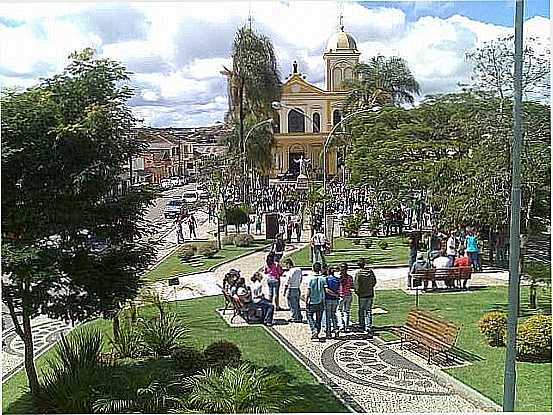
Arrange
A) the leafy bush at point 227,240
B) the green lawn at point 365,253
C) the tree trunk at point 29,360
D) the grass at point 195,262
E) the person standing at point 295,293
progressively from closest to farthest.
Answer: the tree trunk at point 29,360, the person standing at point 295,293, the grass at point 195,262, the green lawn at point 365,253, the leafy bush at point 227,240

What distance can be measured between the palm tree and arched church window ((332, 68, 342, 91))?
24 centimetres

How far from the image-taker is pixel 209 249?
53.4 feet

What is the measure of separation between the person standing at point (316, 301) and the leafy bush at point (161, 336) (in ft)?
5.28

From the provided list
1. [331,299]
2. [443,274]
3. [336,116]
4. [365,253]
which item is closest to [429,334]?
[331,299]

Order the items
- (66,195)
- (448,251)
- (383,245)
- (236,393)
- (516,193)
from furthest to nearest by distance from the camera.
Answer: (383,245) < (448,251) < (66,195) < (236,393) < (516,193)

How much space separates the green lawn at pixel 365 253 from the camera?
A: 14914 mm

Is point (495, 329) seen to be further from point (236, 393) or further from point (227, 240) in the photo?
point (227, 240)

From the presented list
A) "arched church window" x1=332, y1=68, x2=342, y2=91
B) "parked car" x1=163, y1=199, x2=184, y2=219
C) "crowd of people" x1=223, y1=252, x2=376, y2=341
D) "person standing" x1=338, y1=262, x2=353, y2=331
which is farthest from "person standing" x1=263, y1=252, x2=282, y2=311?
"arched church window" x1=332, y1=68, x2=342, y2=91

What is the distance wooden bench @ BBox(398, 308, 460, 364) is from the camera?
8.19 m

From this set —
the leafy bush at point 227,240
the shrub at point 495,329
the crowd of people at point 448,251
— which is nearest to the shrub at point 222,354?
the shrub at point 495,329

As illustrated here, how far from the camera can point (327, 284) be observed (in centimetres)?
903

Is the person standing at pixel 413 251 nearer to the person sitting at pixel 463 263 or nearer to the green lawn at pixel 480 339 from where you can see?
the green lawn at pixel 480 339

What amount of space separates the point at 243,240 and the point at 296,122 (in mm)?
4924

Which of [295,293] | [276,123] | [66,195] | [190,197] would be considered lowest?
[295,293]
